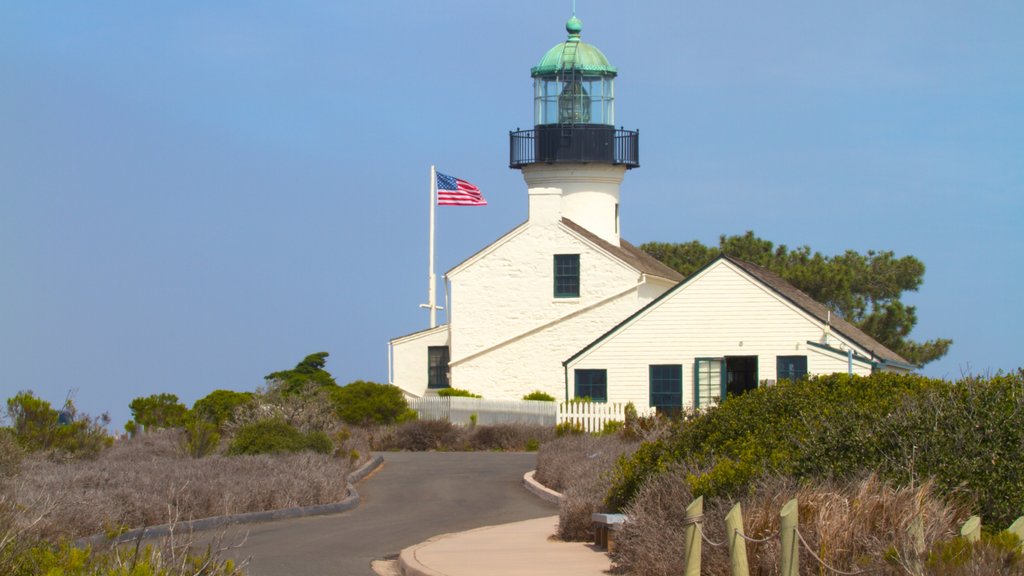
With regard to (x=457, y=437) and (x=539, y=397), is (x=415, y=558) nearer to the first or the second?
(x=457, y=437)

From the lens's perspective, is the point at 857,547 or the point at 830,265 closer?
the point at 857,547

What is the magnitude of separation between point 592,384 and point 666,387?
6.86 feet

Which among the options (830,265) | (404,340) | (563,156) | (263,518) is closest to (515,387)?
(404,340)

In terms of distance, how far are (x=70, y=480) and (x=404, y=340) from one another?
26429 mm

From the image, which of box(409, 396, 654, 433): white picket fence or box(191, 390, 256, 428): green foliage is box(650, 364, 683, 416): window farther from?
box(191, 390, 256, 428): green foliage

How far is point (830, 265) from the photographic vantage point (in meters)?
50.4

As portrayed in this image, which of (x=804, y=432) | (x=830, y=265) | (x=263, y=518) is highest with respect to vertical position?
(x=830, y=265)

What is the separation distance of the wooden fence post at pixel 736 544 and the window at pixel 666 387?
25.0m

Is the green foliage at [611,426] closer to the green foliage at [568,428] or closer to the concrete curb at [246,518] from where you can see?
the green foliage at [568,428]

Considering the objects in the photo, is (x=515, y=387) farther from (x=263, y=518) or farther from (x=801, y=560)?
(x=801, y=560)

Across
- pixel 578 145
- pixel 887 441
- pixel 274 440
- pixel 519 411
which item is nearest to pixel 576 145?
pixel 578 145

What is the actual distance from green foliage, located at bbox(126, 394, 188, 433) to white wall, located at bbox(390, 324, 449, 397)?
1109cm

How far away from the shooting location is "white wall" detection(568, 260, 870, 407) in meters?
34.0

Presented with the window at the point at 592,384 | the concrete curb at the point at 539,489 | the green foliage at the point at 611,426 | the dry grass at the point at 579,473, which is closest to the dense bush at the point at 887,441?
the dry grass at the point at 579,473
